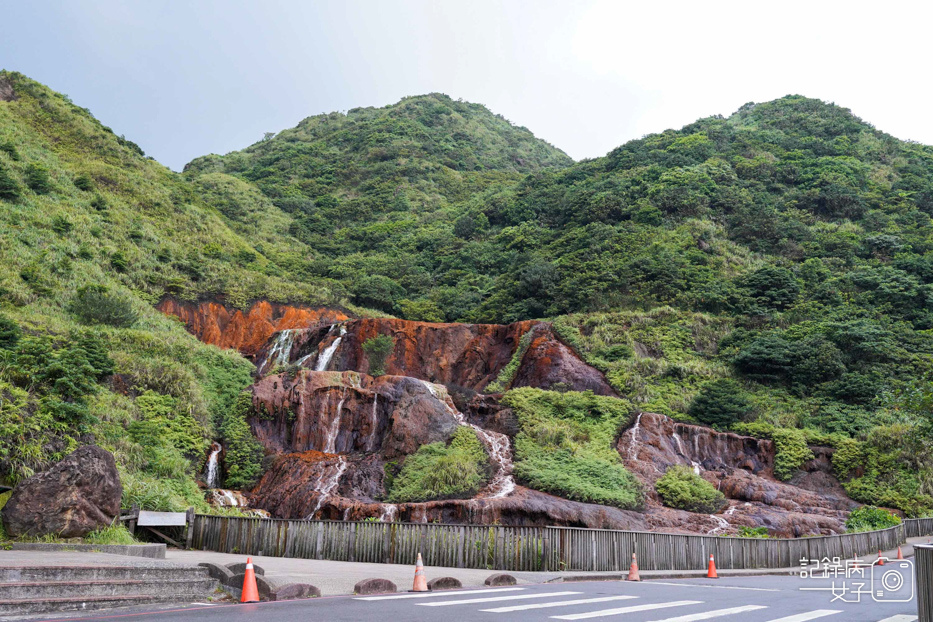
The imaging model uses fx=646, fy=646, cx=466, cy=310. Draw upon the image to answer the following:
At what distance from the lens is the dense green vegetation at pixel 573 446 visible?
23250 mm

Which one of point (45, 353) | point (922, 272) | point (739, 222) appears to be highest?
point (739, 222)

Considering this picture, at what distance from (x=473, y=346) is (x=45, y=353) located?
79.3 ft

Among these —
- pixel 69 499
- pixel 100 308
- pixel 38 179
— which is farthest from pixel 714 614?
pixel 38 179

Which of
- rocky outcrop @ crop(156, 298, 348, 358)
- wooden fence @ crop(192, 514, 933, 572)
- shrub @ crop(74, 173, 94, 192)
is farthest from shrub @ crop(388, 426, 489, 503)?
shrub @ crop(74, 173, 94, 192)

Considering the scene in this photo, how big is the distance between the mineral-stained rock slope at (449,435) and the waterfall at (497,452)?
7cm

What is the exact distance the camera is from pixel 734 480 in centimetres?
2572

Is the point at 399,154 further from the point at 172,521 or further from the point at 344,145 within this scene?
the point at 172,521

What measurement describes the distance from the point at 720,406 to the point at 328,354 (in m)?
21.2

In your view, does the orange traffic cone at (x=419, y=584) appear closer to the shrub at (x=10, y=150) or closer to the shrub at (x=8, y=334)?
the shrub at (x=8, y=334)

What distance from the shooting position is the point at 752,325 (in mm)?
41188

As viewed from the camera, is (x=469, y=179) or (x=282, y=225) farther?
(x=469, y=179)

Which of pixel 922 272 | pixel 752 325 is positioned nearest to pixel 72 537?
pixel 752 325

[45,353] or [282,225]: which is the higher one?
[282,225]

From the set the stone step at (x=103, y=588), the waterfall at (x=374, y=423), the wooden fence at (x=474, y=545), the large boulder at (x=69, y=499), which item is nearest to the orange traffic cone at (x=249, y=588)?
the stone step at (x=103, y=588)
